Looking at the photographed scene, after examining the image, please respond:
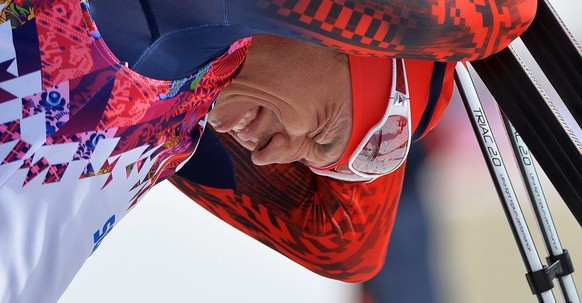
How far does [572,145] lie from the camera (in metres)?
0.89

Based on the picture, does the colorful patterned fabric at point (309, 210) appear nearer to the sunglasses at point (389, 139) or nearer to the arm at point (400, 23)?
the sunglasses at point (389, 139)

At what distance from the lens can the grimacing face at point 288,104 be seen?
0.93 metres

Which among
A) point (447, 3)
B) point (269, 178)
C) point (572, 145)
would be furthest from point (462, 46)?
point (269, 178)

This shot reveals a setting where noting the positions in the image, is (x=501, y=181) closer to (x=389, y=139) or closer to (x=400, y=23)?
(x=389, y=139)

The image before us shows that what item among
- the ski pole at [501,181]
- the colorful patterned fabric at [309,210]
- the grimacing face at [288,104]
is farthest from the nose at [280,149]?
the ski pole at [501,181]

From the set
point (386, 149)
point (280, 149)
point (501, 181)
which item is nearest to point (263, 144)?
point (280, 149)

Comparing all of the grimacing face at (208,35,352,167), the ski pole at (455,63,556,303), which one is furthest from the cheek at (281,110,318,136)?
the ski pole at (455,63,556,303)

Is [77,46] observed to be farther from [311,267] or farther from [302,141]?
[311,267]

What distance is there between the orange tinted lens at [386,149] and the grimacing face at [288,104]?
0.11 feet

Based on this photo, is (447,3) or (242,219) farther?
(242,219)

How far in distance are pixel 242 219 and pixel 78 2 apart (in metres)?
0.72

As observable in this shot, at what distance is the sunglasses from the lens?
1003 millimetres

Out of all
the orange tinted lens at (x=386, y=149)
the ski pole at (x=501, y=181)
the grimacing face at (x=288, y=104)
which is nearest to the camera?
the grimacing face at (x=288, y=104)

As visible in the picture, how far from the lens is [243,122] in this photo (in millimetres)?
1059
